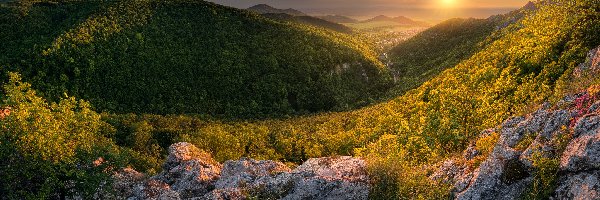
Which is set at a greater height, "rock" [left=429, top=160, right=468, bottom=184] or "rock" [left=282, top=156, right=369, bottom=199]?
"rock" [left=429, top=160, right=468, bottom=184]

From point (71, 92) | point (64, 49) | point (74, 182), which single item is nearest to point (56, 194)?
point (74, 182)

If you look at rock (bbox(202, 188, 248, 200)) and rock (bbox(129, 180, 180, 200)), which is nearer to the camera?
rock (bbox(202, 188, 248, 200))

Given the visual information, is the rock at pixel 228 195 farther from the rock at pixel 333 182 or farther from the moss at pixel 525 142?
the moss at pixel 525 142

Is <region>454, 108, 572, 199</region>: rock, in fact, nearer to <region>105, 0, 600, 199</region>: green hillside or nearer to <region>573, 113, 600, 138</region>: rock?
<region>573, 113, 600, 138</region>: rock

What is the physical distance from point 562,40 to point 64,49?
603ft

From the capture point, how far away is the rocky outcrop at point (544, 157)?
19781mm

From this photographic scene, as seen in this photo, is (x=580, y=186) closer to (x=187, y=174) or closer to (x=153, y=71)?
(x=187, y=174)

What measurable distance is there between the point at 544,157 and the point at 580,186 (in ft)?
9.39

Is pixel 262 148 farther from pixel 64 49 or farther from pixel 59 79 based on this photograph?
pixel 64 49

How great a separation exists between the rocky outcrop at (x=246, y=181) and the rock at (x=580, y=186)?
1256 centimetres

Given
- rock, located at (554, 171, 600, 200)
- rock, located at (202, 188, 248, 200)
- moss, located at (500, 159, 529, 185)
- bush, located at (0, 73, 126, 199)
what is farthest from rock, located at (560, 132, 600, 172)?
bush, located at (0, 73, 126, 199)

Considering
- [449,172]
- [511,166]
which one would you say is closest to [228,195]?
[449,172]

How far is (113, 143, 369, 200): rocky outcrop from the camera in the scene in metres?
30.3

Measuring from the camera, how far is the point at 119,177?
1526 inches
